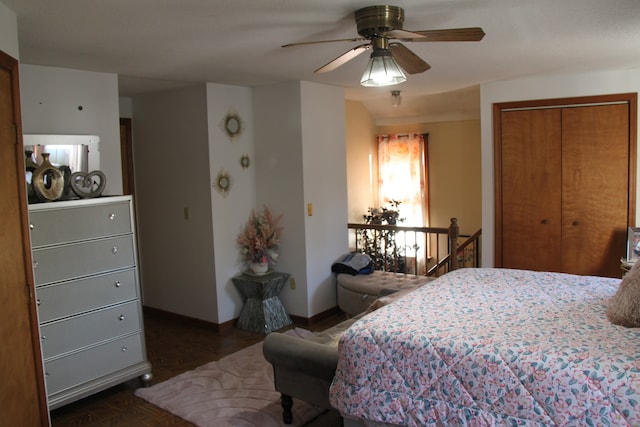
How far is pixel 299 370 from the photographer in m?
2.79

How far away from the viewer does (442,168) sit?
6.95 m

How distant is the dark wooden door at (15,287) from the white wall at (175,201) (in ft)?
7.81

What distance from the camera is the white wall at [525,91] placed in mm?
4605

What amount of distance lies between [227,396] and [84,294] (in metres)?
1.14

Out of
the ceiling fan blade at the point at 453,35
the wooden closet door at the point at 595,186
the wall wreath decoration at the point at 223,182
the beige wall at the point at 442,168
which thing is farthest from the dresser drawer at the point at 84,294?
the wooden closet door at the point at 595,186

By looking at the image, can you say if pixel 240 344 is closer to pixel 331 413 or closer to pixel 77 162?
pixel 331 413

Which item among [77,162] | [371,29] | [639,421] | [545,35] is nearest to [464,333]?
[639,421]

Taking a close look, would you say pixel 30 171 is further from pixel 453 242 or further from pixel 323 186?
pixel 453 242

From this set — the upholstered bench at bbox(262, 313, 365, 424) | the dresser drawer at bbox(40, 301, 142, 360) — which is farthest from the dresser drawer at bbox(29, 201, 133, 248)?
the upholstered bench at bbox(262, 313, 365, 424)

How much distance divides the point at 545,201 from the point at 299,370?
321 cm

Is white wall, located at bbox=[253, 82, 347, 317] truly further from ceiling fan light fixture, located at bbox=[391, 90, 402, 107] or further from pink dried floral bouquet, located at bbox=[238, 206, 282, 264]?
ceiling fan light fixture, located at bbox=[391, 90, 402, 107]

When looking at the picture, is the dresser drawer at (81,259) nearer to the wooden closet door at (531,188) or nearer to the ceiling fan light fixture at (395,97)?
the ceiling fan light fixture at (395,97)

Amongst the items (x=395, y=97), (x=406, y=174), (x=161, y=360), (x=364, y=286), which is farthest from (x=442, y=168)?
(x=161, y=360)

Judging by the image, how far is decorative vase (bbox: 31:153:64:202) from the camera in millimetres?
3260
